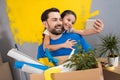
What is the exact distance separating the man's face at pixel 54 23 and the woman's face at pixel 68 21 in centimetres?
5

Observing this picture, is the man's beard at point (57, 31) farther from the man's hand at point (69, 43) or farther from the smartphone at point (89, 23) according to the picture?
the smartphone at point (89, 23)

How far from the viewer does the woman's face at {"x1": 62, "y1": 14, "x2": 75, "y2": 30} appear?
2.55m

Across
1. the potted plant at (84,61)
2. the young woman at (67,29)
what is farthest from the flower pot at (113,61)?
the potted plant at (84,61)

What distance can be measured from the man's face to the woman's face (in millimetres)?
53

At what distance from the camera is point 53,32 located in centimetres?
252

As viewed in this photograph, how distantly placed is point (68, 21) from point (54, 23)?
19 cm

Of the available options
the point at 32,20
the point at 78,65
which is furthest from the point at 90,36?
the point at 78,65

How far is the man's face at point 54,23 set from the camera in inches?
98.2

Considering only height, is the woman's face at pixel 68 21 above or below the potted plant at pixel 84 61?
above

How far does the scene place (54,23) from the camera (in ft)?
8.21

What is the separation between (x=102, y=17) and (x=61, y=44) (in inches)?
26.5

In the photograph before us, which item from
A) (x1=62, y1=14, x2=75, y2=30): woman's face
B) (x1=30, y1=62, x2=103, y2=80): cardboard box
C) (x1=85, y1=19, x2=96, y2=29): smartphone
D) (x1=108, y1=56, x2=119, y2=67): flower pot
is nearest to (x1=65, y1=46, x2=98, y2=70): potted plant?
(x1=30, y1=62, x2=103, y2=80): cardboard box

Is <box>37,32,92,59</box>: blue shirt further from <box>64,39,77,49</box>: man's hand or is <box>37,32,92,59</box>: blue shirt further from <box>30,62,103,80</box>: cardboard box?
<box>30,62,103,80</box>: cardboard box

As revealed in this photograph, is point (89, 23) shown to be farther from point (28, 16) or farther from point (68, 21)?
point (28, 16)
